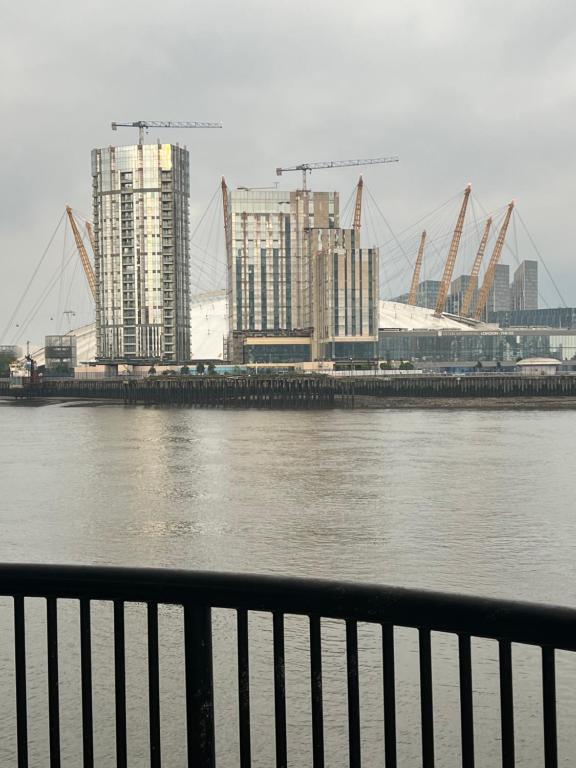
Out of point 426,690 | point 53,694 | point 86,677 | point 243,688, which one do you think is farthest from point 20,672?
point 426,690

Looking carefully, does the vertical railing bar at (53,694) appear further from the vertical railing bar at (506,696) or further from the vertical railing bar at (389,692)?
the vertical railing bar at (506,696)

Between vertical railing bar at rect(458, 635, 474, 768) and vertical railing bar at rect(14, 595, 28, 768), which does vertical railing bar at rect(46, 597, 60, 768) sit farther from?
vertical railing bar at rect(458, 635, 474, 768)

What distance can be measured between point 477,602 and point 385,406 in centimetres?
12989

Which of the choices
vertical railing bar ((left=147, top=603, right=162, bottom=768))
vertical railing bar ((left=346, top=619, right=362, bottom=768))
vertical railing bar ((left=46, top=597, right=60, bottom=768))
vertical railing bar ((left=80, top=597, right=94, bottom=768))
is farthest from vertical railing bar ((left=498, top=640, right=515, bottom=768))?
vertical railing bar ((left=46, top=597, right=60, bottom=768))

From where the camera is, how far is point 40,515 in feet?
119

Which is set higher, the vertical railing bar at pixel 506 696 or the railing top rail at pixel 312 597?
the railing top rail at pixel 312 597

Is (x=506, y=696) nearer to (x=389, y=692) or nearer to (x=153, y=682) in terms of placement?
(x=389, y=692)

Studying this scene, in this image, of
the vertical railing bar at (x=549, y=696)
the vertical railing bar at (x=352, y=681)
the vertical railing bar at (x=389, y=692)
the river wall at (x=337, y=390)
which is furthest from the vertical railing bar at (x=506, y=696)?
the river wall at (x=337, y=390)

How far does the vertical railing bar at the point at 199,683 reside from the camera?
15.9ft

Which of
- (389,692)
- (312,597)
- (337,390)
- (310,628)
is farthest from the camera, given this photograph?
(337,390)

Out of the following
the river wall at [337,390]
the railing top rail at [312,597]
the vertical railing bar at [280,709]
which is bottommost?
the river wall at [337,390]

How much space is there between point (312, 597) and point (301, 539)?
25.7m

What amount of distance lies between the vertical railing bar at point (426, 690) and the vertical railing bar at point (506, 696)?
0.33m

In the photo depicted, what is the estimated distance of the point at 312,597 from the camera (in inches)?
182
